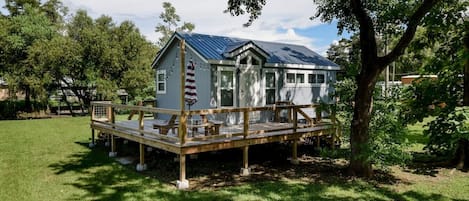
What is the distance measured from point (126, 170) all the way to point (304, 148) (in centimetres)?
562

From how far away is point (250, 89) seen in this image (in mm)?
11312

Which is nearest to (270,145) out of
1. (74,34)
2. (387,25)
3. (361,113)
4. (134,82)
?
(361,113)

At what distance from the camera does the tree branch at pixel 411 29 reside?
6.45 metres

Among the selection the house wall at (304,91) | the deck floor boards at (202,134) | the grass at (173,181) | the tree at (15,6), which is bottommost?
the grass at (173,181)

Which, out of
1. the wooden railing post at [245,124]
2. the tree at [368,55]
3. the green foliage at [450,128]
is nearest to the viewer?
the tree at [368,55]

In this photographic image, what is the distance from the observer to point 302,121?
11852 mm

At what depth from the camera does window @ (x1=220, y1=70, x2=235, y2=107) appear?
10.7 metres

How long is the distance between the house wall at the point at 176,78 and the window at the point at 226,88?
47 cm

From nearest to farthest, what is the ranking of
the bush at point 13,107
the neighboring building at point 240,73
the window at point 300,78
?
the neighboring building at point 240,73 < the window at point 300,78 < the bush at point 13,107

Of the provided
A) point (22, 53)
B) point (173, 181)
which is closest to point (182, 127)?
point (173, 181)

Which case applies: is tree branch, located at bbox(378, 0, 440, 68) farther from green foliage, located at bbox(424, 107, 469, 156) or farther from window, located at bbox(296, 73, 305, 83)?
window, located at bbox(296, 73, 305, 83)

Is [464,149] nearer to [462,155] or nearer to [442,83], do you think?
[462,155]

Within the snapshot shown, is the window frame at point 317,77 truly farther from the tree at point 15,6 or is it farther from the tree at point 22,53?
the tree at point 15,6

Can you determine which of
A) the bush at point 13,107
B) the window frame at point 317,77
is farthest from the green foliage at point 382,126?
the bush at point 13,107
